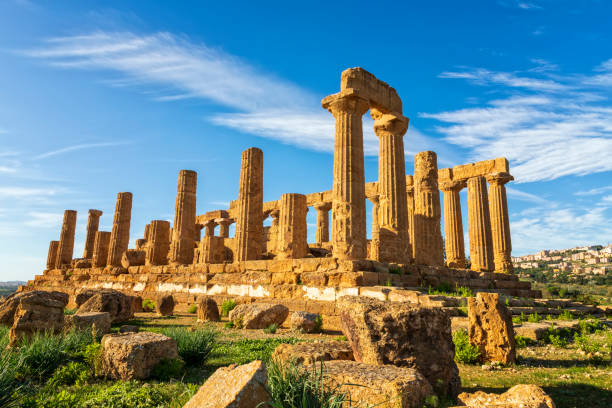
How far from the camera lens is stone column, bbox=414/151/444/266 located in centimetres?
1923

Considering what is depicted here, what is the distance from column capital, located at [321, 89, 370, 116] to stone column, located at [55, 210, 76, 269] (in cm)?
2731

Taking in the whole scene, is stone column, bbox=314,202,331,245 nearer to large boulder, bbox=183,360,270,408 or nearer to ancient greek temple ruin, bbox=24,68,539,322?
ancient greek temple ruin, bbox=24,68,539,322

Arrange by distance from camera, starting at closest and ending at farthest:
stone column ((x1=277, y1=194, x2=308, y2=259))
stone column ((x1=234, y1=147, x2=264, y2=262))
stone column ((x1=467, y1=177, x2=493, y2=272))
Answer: stone column ((x1=277, y1=194, x2=308, y2=259))
stone column ((x1=234, y1=147, x2=264, y2=262))
stone column ((x1=467, y1=177, x2=493, y2=272))

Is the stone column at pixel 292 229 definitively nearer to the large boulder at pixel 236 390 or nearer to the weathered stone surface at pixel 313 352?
the weathered stone surface at pixel 313 352

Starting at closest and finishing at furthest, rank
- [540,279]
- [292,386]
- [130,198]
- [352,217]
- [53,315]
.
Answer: [292,386] → [53,315] → [352,217] → [130,198] → [540,279]

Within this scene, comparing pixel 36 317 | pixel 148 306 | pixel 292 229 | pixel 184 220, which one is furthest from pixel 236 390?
pixel 184 220

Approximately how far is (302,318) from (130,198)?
→ 2123cm

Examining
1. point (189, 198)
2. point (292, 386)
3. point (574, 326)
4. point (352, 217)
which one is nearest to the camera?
point (292, 386)

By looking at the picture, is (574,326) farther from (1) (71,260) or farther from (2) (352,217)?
(1) (71,260)

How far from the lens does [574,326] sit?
369 inches

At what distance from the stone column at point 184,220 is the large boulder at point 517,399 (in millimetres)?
19188

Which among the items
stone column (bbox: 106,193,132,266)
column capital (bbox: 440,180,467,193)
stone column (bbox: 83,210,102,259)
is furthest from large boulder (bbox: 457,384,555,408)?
stone column (bbox: 83,210,102,259)

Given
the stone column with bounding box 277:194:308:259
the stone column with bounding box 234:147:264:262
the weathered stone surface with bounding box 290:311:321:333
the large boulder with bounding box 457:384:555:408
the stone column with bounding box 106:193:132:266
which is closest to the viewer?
the large boulder with bounding box 457:384:555:408

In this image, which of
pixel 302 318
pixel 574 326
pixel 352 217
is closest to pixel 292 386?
pixel 302 318
